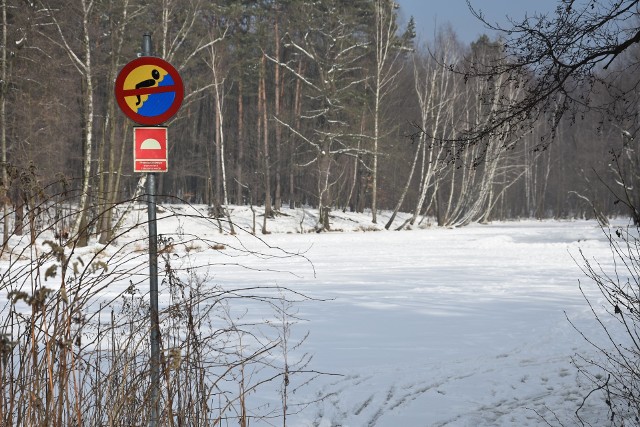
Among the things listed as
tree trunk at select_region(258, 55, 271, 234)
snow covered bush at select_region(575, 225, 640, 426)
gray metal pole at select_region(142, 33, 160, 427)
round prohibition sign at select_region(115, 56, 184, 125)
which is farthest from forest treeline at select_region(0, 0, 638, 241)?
snow covered bush at select_region(575, 225, 640, 426)

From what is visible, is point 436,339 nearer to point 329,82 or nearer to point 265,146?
point 329,82

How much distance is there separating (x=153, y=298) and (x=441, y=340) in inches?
181

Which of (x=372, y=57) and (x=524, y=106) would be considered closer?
(x=524, y=106)

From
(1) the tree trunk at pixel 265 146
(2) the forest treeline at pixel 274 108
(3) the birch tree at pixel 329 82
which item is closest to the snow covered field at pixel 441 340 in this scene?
(2) the forest treeline at pixel 274 108

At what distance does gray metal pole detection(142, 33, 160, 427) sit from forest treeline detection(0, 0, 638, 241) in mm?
405

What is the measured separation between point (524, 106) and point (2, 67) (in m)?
16.3

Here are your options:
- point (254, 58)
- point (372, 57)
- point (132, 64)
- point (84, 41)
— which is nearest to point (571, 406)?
point (132, 64)

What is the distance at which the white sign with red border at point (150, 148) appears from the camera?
429 cm

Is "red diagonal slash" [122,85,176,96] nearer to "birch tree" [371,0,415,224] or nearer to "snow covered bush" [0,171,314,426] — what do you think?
"snow covered bush" [0,171,314,426]

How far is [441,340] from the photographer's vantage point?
743 centimetres

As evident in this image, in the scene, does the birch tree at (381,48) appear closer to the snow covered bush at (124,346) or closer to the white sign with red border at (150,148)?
the snow covered bush at (124,346)

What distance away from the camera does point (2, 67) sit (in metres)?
16.5

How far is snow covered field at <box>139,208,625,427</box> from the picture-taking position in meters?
5.11

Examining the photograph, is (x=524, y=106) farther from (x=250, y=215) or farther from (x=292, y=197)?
(x=292, y=197)
